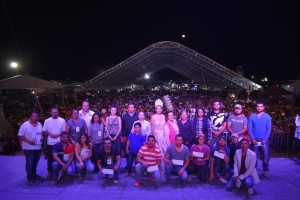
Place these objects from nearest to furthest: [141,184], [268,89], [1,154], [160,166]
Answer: [141,184] → [160,166] → [1,154] → [268,89]

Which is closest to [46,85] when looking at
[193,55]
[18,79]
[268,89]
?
[18,79]

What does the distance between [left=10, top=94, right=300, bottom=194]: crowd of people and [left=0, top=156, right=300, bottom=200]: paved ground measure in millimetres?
154

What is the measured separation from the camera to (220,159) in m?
4.61

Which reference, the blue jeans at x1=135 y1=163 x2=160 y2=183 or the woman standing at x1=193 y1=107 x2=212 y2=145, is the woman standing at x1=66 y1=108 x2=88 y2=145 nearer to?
the blue jeans at x1=135 y1=163 x2=160 y2=183

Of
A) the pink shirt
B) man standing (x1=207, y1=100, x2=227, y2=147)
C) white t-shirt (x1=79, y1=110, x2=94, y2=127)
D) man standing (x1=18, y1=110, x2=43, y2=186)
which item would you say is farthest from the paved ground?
white t-shirt (x1=79, y1=110, x2=94, y2=127)

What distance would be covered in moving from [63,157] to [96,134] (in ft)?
2.72

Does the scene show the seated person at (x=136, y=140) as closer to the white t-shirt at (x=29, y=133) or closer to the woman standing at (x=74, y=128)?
the woman standing at (x=74, y=128)

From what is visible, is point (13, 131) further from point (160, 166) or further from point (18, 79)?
point (160, 166)

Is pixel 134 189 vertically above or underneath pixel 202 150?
underneath

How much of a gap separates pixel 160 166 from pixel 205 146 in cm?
109

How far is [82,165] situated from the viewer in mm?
4766

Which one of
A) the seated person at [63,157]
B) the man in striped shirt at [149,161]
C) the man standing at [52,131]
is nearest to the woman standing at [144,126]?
the man in striped shirt at [149,161]

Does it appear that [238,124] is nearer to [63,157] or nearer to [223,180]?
[223,180]

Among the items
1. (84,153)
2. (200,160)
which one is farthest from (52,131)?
(200,160)
